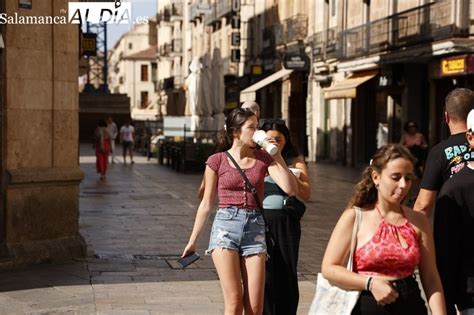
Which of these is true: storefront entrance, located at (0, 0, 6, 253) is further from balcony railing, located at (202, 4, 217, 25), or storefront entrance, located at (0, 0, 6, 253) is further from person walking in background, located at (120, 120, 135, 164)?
balcony railing, located at (202, 4, 217, 25)

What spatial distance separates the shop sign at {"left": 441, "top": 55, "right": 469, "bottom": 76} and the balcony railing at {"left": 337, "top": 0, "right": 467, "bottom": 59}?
62 cm

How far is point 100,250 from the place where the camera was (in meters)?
11.9

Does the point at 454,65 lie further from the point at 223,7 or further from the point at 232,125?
the point at 223,7

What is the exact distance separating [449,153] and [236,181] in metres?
1.55

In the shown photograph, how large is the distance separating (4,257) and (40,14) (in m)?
2.53

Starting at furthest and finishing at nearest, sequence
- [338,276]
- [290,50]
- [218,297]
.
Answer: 1. [290,50]
2. [218,297]
3. [338,276]

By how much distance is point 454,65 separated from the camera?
997 inches

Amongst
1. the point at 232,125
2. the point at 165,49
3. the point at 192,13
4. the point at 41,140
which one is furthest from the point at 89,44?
the point at 165,49

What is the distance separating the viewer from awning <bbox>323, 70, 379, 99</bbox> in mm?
32119

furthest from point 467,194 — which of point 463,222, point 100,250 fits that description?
point 100,250

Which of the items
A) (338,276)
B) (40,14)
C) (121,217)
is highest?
(40,14)

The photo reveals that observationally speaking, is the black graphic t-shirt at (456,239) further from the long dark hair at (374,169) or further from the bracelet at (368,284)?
the bracelet at (368,284)

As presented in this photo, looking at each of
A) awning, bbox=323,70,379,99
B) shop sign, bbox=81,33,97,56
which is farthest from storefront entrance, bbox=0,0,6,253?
awning, bbox=323,70,379,99

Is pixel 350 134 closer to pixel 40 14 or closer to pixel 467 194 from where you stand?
pixel 40 14
